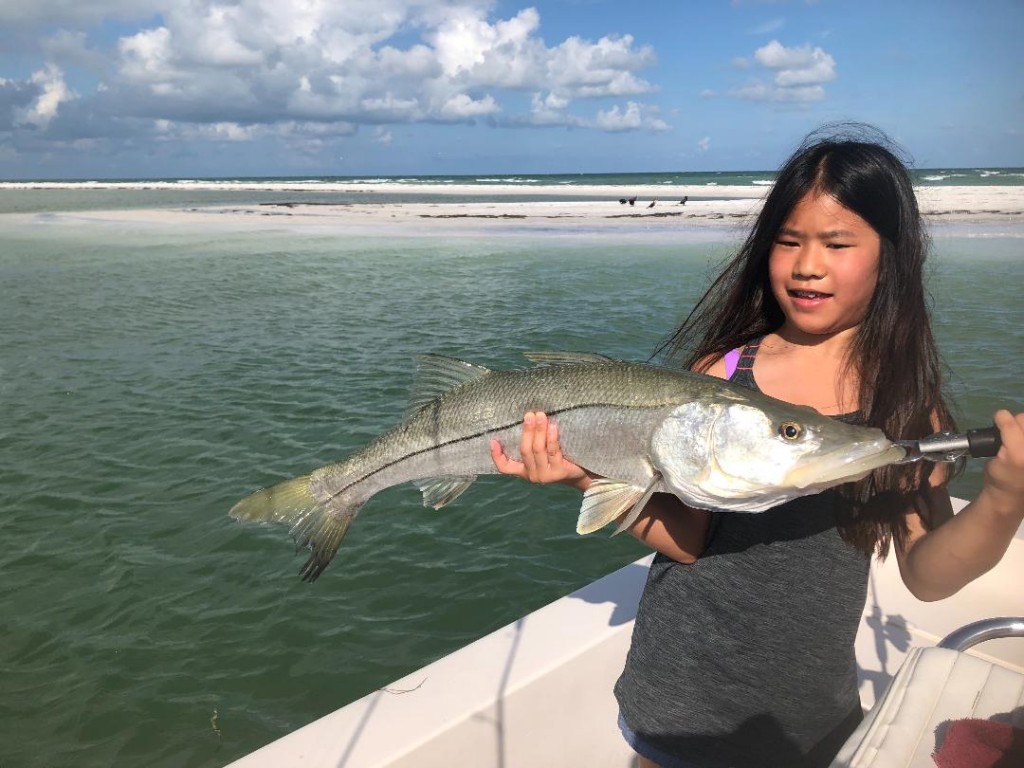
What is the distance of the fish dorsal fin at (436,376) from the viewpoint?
9.44 feet

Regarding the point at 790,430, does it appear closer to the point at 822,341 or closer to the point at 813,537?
the point at 813,537

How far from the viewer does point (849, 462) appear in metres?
1.88

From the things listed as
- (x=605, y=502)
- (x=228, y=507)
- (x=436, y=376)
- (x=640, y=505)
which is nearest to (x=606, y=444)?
(x=605, y=502)

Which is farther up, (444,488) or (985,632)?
(444,488)

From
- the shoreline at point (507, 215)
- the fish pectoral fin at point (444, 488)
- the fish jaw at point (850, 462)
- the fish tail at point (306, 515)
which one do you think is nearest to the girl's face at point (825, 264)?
the fish jaw at point (850, 462)

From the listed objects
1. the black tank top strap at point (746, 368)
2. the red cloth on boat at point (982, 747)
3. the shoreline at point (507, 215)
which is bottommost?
the red cloth on boat at point (982, 747)

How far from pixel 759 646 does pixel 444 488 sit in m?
1.26

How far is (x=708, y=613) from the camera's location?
219 centimetres

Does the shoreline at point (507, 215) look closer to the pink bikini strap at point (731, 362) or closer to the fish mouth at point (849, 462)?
the pink bikini strap at point (731, 362)

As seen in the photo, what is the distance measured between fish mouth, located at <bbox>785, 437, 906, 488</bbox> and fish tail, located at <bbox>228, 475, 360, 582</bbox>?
6.04ft

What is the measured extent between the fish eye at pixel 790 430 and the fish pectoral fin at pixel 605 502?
1.52ft

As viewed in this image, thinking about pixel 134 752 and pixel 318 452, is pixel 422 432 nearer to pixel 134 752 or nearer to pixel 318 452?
pixel 134 752

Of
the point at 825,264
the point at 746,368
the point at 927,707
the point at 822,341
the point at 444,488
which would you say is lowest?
the point at 927,707

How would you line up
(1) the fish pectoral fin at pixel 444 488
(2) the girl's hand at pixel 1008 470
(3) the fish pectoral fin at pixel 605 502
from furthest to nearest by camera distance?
1. (1) the fish pectoral fin at pixel 444 488
2. (3) the fish pectoral fin at pixel 605 502
3. (2) the girl's hand at pixel 1008 470
